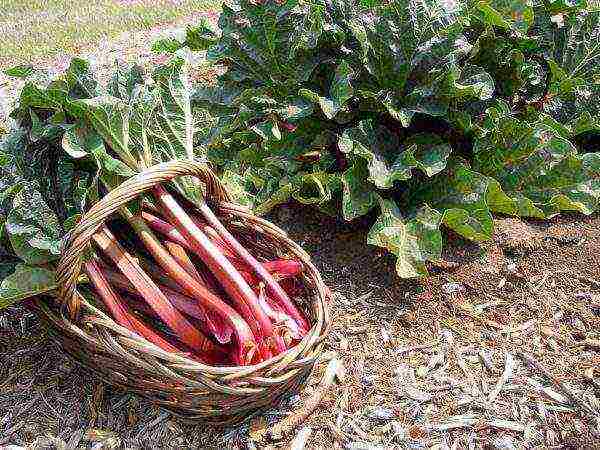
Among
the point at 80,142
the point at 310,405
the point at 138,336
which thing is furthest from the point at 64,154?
the point at 310,405

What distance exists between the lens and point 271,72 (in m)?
3.46

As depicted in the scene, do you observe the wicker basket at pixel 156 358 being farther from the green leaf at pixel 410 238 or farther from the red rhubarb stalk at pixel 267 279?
the green leaf at pixel 410 238

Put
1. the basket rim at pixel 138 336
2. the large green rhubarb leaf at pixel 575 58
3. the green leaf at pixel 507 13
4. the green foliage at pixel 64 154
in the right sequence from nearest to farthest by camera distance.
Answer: the basket rim at pixel 138 336, the green foliage at pixel 64 154, the green leaf at pixel 507 13, the large green rhubarb leaf at pixel 575 58

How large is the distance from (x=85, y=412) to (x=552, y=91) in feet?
8.30

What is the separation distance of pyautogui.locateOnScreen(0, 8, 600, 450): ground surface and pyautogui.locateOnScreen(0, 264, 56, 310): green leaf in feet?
1.63

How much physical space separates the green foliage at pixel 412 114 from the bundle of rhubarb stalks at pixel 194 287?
0.59 m

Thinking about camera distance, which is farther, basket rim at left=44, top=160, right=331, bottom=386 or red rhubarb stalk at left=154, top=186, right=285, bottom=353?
red rhubarb stalk at left=154, top=186, right=285, bottom=353

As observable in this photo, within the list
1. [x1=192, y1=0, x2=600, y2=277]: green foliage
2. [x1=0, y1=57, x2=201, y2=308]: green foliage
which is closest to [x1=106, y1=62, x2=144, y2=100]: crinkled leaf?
[x1=0, y1=57, x2=201, y2=308]: green foliage

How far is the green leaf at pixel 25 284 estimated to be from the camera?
7.50 feet

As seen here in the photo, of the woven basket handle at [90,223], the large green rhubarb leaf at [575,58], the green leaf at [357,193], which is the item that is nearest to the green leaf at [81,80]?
the woven basket handle at [90,223]

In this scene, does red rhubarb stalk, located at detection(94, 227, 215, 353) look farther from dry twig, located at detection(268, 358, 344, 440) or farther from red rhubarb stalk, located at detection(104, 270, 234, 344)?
dry twig, located at detection(268, 358, 344, 440)

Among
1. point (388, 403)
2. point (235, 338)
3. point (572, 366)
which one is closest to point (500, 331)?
point (572, 366)

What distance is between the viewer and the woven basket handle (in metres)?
2.17

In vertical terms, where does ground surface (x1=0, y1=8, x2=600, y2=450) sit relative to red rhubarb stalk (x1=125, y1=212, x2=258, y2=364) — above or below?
below
